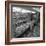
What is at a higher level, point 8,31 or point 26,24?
point 26,24

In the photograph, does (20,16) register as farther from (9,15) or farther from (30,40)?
(30,40)

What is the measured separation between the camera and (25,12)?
1.69m

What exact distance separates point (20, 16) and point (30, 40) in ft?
1.40

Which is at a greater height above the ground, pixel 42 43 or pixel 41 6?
pixel 41 6

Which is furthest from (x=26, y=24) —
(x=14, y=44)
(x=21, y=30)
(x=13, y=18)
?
(x=14, y=44)

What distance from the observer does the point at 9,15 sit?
1642mm

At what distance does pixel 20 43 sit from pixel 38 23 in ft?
1.46

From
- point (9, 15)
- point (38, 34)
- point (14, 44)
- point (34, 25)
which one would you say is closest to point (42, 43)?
point (38, 34)

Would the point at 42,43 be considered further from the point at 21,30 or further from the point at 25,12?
the point at 25,12

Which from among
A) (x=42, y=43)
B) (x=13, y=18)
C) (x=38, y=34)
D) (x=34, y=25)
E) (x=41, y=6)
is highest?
(x=41, y=6)

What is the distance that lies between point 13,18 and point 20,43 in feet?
1.38

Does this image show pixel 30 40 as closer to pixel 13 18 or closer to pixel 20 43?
pixel 20 43

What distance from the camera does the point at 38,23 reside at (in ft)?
5.65

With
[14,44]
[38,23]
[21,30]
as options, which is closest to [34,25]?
[38,23]
